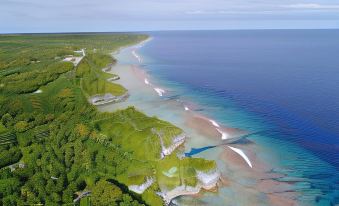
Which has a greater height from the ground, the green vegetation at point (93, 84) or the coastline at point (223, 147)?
the green vegetation at point (93, 84)

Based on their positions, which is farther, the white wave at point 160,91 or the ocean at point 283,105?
the white wave at point 160,91

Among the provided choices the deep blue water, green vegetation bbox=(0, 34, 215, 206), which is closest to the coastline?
the deep blue water

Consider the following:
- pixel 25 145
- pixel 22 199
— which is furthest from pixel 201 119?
pixel 22 199

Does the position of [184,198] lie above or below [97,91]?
below

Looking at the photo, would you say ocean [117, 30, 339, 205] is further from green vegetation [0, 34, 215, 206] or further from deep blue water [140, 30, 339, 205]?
green vegetation [0, 34, 215, 206]

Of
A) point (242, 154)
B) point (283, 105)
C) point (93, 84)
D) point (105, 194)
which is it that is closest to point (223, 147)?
point (242, 154)

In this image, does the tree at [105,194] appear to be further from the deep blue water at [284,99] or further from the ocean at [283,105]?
the deep blue water at [284,99]

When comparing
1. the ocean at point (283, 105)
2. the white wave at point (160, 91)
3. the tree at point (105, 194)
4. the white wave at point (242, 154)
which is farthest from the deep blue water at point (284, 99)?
the tree at point (105, 194)

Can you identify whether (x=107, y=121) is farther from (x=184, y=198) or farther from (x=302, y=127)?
(x=302, y=127)
